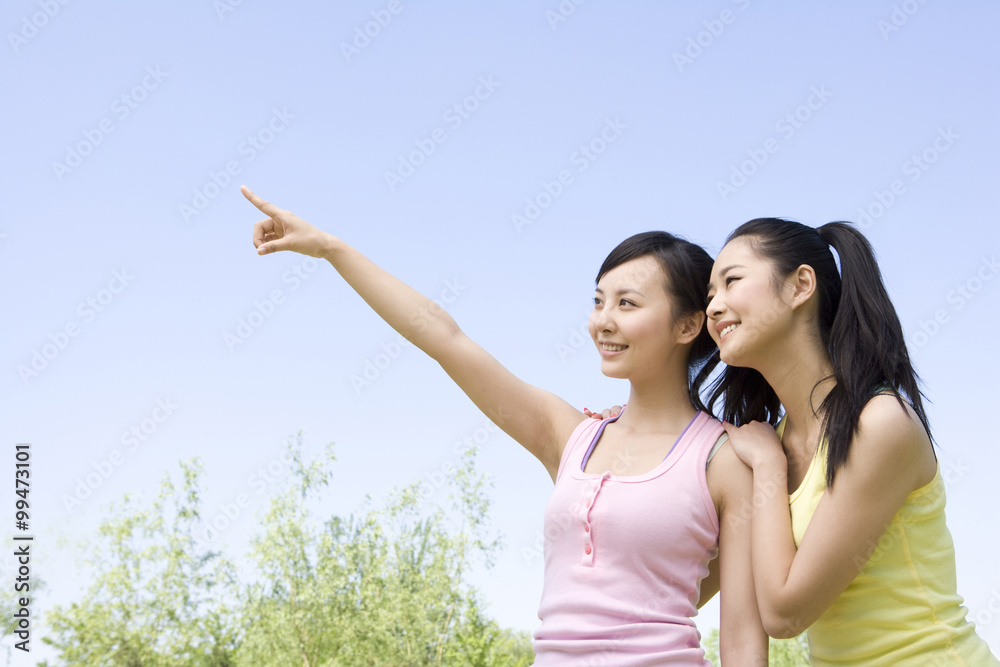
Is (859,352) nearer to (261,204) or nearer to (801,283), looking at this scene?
(801,283)

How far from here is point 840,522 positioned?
6.27ft

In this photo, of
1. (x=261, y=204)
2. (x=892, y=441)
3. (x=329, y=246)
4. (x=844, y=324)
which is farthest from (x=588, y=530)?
(x=261, y=204)

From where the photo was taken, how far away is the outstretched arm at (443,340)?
7.83 feet

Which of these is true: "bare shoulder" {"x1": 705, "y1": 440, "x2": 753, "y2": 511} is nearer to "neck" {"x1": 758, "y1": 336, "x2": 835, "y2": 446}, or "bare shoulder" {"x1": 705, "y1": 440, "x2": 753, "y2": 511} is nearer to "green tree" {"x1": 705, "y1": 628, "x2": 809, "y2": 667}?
"neck" {"x1": 758, "y1": 336, "x2": 835, "y2": 446}

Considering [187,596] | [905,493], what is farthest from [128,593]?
[905,493]

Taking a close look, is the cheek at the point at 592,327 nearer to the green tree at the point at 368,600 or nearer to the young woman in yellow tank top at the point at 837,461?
the young woman in yellow tank top at the point at 837,461

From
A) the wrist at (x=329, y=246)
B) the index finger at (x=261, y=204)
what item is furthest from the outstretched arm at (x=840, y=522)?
the index finger at (x=261, y=204)

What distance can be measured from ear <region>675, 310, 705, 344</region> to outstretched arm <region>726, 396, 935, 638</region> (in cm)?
48

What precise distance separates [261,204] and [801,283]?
1480 millimetres

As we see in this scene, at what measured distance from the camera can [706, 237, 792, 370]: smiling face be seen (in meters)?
2.16

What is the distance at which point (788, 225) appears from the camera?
2.31 metres

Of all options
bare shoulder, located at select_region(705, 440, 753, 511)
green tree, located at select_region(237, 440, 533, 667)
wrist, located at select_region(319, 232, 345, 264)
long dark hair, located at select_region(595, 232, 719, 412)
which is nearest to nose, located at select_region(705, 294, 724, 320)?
long dark hair, located at select_region(595, 232, 719, 412)

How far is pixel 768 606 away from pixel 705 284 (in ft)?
2.85

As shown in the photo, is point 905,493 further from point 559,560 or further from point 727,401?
point 559,560
